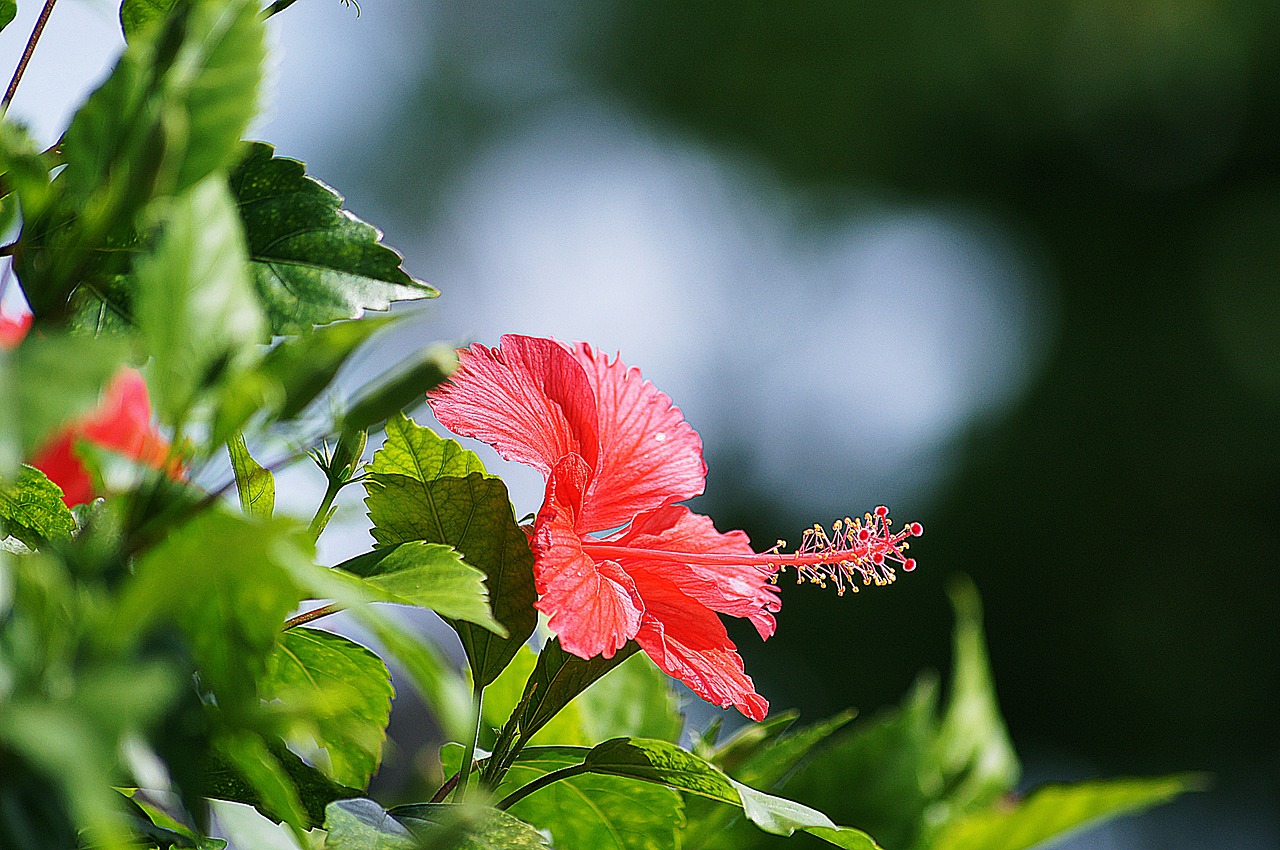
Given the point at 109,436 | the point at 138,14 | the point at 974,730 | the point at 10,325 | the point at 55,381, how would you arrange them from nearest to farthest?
the point at 55,381
the point at 138,14
the point at 10,325
the point at 109,436
the point at 974,730

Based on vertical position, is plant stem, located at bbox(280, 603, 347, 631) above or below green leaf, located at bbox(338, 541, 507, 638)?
below

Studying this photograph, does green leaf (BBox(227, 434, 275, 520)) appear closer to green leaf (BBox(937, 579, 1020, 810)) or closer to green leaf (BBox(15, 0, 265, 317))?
green leaf (BBox(15, 0, 265, 317))

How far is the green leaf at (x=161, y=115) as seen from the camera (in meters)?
0.16

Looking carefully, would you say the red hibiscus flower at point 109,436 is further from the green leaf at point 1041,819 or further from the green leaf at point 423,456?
the green leaf at point 1041,819

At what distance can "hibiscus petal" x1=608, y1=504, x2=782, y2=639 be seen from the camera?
0.27m

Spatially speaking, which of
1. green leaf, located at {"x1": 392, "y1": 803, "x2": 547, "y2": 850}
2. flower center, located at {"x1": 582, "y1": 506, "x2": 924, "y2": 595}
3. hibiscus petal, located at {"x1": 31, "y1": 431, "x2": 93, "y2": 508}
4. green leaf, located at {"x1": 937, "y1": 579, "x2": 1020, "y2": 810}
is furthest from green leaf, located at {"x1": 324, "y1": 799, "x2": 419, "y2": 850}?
green leaf, located at {"x1": 937, "y1": 579, "x2": 1020, "y2": 810}

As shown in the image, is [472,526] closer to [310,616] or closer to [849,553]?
[310,616]

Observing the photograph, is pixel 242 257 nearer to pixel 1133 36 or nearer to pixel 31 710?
pixel 31 710

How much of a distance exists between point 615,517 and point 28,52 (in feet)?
0.54

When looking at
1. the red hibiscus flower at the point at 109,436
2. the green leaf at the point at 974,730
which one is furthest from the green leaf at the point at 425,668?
the green leaf at the point at 974,730

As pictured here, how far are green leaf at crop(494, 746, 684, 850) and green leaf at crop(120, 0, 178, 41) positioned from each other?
178 millimetres

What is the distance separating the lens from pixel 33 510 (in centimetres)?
22

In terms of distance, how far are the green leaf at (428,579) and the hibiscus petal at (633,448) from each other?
0.28 ft

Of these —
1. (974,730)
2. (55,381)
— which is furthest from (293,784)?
(974,730)
